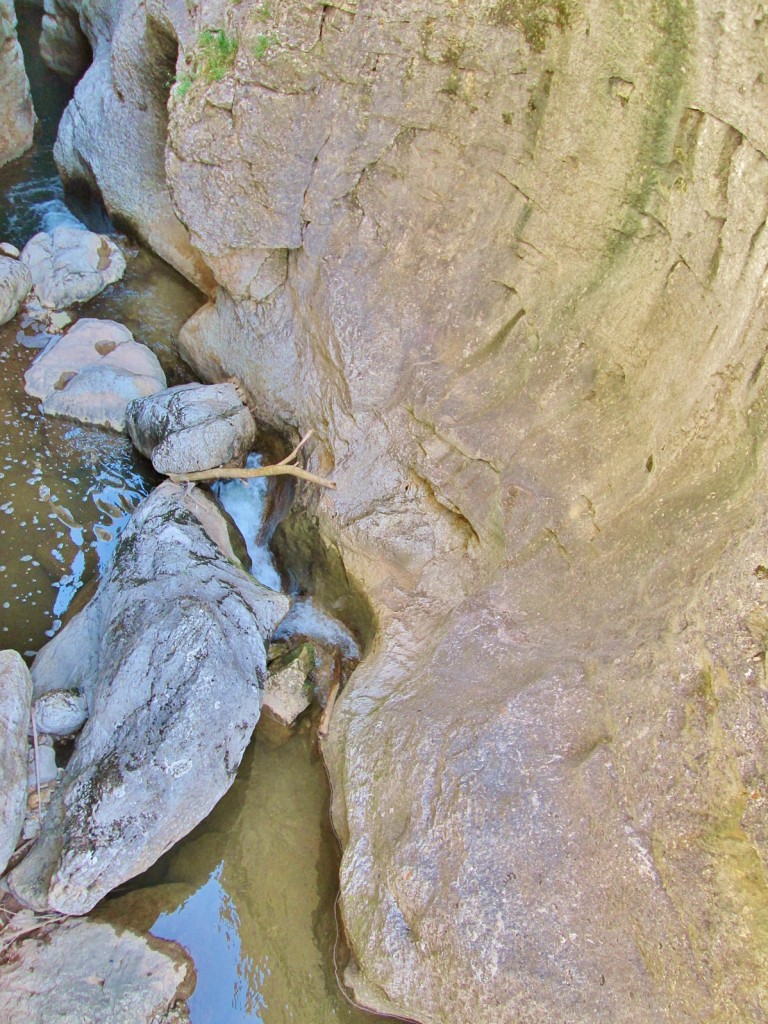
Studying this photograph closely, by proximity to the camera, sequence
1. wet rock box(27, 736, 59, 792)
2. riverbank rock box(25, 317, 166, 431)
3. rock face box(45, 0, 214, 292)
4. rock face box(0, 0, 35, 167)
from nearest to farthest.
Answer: wet rock box(27, 736, 59, 792) < riverbank rock box(25, 317, 166, 431) < rock face box(45, 0, 214, 292) < rock face box(0, 0, 35, 167)

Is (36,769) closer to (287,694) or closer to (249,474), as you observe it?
(287,694)

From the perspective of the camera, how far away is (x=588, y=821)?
290 centimetres

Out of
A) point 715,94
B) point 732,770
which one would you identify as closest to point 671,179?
point 715,94

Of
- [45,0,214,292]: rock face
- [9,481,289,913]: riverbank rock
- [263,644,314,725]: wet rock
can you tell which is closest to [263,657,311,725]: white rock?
[263,644,314,725]: wet rock

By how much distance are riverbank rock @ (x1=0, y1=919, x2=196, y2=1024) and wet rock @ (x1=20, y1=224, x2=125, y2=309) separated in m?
4.13

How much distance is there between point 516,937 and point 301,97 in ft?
13.2

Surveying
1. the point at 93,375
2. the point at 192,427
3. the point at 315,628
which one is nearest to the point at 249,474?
the point at 192,427

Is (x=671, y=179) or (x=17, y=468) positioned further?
(x=17, y=468)

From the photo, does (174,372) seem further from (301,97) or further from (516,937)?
(516,937)

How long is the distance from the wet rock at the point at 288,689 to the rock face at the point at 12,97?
5.22 m

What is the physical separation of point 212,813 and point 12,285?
3.82 m

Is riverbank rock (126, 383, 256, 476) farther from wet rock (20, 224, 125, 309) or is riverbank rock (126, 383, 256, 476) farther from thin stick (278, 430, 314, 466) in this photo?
wet rock (20, 224, 125, 309)

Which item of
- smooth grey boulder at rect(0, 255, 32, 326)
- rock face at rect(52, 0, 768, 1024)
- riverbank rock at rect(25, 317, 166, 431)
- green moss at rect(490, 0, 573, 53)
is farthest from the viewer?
smooth grey boulder at rect(0, 255, 32, 326)

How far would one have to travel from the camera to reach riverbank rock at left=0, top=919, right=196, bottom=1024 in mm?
2863
